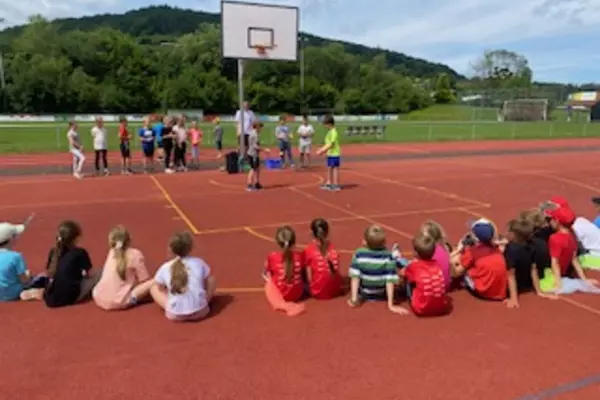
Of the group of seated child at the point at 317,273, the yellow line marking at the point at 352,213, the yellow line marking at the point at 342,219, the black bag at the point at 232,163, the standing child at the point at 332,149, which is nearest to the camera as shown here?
the group of seated child at the point at 317,273

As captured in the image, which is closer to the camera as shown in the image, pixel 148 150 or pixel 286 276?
pixel 286 276

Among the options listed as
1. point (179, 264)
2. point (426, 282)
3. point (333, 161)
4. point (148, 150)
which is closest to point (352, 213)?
point (333, 161)

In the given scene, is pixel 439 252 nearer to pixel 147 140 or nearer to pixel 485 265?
pixel 485 265

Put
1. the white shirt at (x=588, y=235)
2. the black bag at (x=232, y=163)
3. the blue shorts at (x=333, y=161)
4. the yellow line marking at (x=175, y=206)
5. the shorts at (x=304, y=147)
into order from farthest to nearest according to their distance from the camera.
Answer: the shorts at (x=304, y=147) < the black bag at (x=232, y=163) < the blue shorts at (x=333, y=161) < the yellow line marking at (x=175, y=206) < the white shirt at (x=588, y=235)

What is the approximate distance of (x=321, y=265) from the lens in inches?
226

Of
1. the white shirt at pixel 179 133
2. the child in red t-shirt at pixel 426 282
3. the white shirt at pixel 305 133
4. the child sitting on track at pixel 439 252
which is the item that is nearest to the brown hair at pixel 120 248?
the child in red t-shirt at pixel 426 282

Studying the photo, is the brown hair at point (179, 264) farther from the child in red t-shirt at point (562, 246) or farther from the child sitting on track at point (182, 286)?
the child in red t-shirt at point (562, 246)

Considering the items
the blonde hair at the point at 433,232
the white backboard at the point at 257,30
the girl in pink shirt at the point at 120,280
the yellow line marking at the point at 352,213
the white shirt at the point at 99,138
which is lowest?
the yellow line marking at the point at 352,213

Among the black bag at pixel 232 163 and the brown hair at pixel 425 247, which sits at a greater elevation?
the brown hair at pixel 425 247

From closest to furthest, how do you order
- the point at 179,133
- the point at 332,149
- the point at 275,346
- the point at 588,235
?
the point at 275,346, the point at 588,235, the point at 332,149, the point at 179,133

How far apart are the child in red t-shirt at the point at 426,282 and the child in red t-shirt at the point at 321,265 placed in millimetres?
831

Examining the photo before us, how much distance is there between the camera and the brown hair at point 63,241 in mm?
5578

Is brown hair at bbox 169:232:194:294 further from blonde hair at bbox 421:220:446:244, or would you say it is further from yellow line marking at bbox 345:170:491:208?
yellow line marking at bbox 345:170:491:208

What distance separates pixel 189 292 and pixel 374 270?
1909 millimetres
